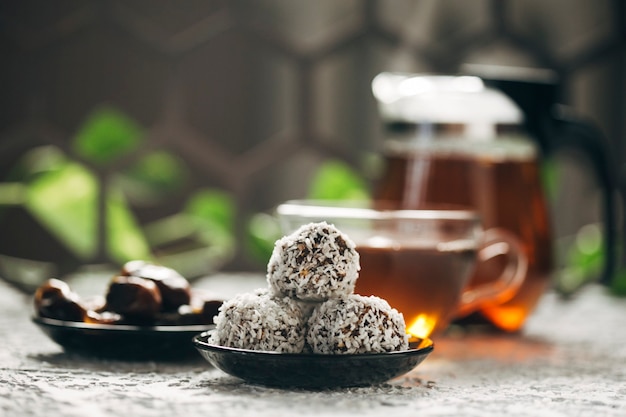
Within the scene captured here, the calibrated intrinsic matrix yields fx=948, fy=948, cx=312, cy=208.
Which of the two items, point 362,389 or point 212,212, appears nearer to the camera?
point 362,389

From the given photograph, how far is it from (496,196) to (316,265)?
1.08ft

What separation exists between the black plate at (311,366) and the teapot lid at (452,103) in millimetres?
328

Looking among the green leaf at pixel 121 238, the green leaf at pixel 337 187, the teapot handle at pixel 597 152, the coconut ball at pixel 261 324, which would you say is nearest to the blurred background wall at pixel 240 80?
the green leaf at pixel 121 238

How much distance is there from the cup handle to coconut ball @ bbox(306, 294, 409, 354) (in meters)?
0.24

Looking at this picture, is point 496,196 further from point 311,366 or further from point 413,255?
point 311,366

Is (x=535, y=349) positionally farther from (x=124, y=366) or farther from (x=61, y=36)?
(x=61, y=36)

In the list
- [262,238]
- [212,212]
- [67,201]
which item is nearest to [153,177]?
[212,212]

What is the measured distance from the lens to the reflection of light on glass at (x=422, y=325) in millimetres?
690

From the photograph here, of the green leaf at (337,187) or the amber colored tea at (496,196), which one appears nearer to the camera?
the amber colored tea at (496,196)

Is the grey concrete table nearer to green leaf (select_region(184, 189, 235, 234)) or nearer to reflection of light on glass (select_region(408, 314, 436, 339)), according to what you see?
reflection of light on glass (select_region(408, 314, 436, 339))

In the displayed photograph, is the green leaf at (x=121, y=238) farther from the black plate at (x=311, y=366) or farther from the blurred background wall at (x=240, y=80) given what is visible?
the black plate at (x=311, y=366)

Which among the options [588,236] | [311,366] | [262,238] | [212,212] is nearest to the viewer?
[311,366]

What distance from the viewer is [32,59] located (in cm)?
139

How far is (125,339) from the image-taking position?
0.61 meters
